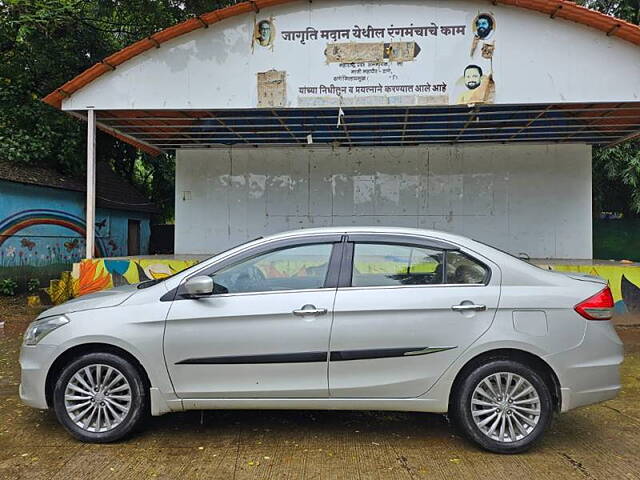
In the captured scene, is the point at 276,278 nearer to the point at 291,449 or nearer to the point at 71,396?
the point at 291,449

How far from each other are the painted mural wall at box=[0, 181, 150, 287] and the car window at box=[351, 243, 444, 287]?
10.9 metres

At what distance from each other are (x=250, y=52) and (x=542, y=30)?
15.0 feet

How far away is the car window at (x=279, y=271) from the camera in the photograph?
4.04m

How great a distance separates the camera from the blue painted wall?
40.0ft

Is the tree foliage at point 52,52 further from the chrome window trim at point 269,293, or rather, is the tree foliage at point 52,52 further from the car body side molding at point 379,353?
the car body side molding at point 379,353

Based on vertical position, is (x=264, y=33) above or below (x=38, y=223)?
above

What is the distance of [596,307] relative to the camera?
153 inches

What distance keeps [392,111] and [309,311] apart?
6.45 meters

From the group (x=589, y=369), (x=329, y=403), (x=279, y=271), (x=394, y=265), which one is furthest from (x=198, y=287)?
(x=589, y=369)

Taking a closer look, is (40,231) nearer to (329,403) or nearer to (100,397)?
(100,397)

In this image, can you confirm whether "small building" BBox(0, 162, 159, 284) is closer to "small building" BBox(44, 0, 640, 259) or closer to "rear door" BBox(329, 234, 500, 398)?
"small building" BBox(44, 0, 640, 259)

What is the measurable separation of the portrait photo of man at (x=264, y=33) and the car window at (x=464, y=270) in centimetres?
566

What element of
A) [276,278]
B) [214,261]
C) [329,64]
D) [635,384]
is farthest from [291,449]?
[329,64]

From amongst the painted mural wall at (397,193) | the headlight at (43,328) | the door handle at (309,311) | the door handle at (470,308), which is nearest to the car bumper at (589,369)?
the door handle at (470,308)
